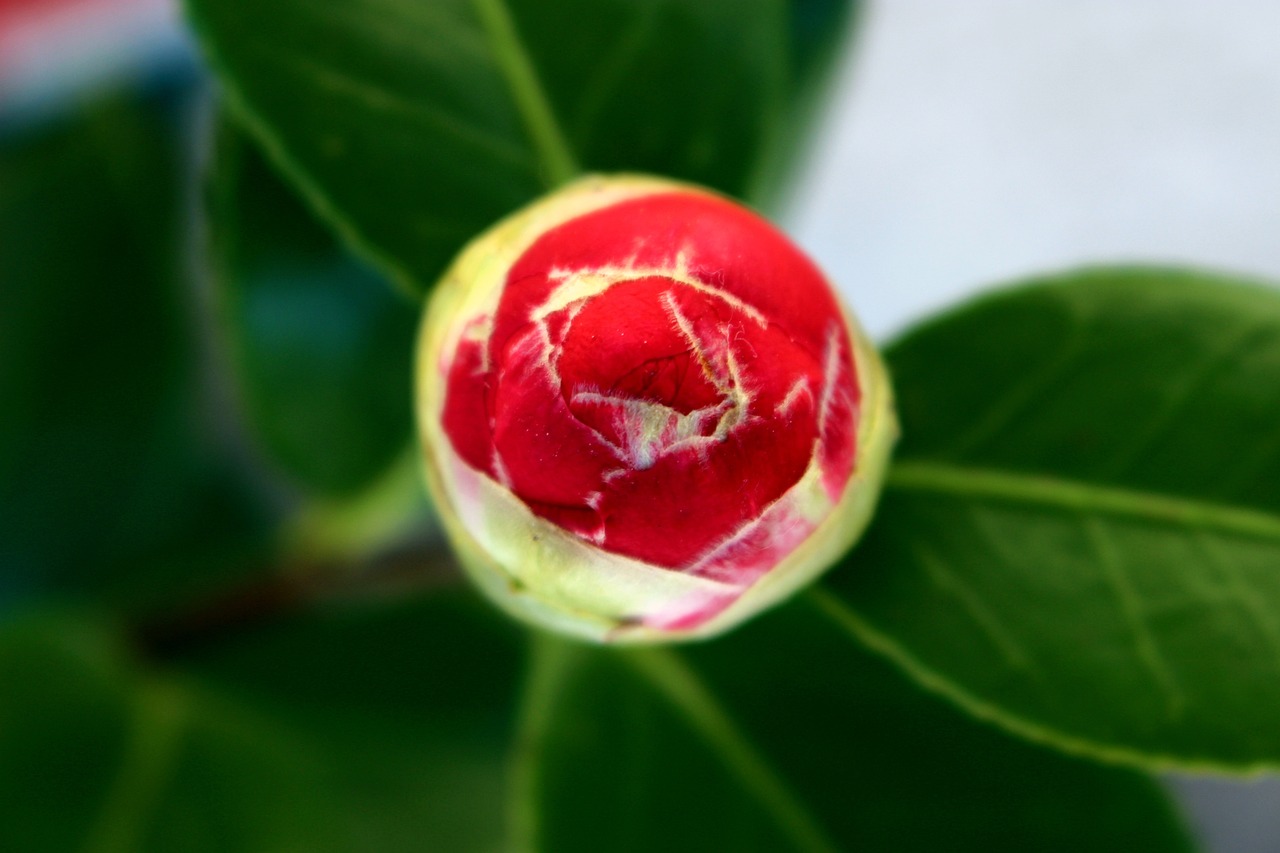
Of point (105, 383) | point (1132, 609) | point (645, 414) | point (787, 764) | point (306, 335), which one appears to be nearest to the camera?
point (645, 414)

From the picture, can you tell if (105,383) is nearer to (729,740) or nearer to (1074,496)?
(729,740)

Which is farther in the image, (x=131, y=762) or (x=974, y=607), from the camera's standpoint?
(x=131, y=762)

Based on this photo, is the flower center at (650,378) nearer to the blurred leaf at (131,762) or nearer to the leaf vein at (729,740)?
the leaf vein at (729,740)

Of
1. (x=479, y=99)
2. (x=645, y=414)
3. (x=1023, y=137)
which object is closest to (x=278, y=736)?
(x=479, y=99)

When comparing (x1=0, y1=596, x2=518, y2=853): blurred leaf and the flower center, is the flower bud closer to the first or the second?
the flower center

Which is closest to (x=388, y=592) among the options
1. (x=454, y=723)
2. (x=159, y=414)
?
(x=454, y=723)

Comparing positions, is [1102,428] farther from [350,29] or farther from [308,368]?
[308,368]

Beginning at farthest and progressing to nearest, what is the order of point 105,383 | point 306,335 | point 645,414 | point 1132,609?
point 105,383 → point 306,335 → point 1132,609 → point 645,414
